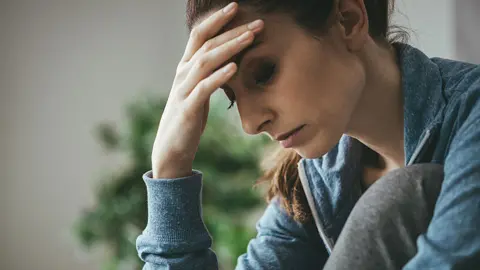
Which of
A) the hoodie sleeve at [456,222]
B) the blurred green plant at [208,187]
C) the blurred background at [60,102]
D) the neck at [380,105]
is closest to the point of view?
the hoodie sleeve at [456,222]

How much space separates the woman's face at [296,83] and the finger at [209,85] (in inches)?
0.7

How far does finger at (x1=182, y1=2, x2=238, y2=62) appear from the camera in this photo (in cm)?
77

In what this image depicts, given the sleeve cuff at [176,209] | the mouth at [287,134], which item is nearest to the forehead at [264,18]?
the mouth at [287,134]

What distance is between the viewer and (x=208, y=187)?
62.6 inches

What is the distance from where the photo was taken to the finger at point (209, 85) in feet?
2.54

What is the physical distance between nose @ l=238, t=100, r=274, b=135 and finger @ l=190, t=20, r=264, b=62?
0.25ft

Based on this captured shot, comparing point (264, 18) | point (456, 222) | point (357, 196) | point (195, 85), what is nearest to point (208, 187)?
point (357, 196)

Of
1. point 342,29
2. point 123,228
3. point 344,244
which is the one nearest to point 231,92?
point 342,29

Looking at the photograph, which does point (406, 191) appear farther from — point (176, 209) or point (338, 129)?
point (176, 209)

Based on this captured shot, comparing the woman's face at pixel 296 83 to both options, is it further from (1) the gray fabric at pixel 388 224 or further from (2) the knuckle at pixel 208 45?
(1) the gray fabric at pixel 388 224

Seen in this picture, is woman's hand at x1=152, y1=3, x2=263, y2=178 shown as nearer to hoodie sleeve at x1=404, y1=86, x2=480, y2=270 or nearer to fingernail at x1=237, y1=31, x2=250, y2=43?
fingernail at x1=237, y1=31, x2=250, y2=43

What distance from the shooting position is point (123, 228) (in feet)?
5.32

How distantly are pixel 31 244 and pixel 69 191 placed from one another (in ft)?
0.67

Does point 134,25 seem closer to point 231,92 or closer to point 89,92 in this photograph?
point 89,92
